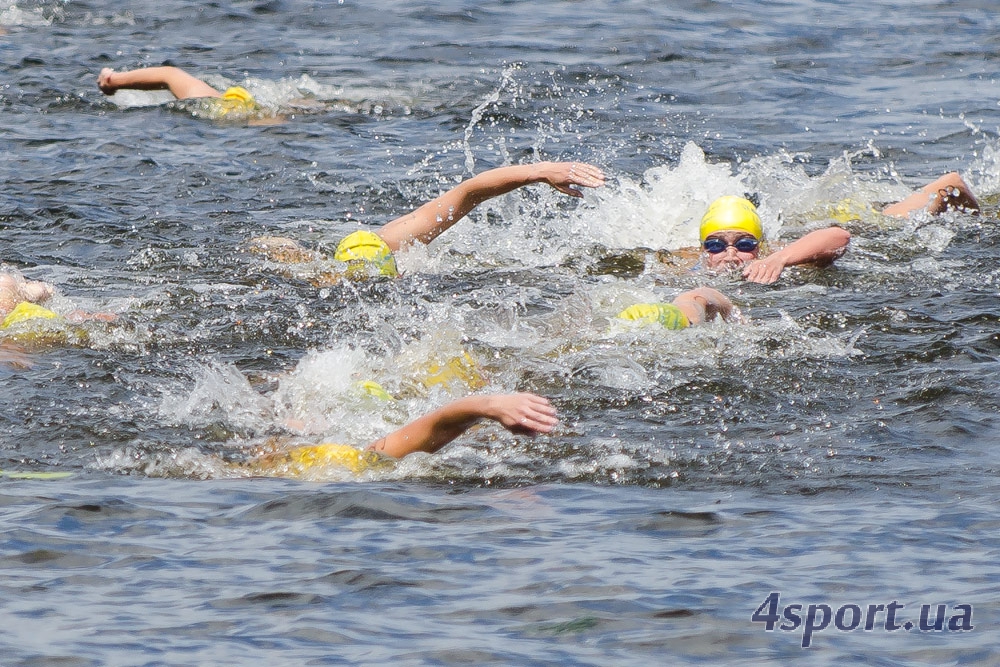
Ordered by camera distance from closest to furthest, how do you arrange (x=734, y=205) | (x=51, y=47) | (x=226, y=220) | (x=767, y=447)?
(x=767, y=447) → (x=734, y=205) → (x=226, y=220) → (x=51, y=47)

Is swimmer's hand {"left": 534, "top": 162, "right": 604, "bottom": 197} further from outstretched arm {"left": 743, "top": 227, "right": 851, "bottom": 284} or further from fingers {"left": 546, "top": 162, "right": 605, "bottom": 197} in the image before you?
outstretched arm {"left": 743, "top": 227, "right": 851, "bottom": 284}

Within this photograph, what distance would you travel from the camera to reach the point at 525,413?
19.0ft

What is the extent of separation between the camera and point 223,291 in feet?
31.7

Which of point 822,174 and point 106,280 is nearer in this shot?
point 106,280

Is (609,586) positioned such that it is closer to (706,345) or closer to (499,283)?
(706,345)

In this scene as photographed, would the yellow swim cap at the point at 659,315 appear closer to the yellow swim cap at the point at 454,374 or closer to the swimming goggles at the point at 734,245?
the yellow swim cap at the point at 454,374

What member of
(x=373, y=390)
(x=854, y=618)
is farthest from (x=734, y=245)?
(x=854, y=618)

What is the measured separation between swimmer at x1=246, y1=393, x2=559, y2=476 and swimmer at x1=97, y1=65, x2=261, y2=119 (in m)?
8.48

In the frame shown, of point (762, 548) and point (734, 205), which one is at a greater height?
point (734, 205)

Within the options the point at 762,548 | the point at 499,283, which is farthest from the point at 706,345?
the point at 762,548

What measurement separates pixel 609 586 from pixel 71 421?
342 centimetres

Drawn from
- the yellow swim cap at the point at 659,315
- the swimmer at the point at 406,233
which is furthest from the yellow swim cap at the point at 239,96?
the yellow swim cap at the point at 659,315

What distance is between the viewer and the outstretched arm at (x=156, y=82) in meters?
14.3

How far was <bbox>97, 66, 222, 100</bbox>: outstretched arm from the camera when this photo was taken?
14.3 metres
